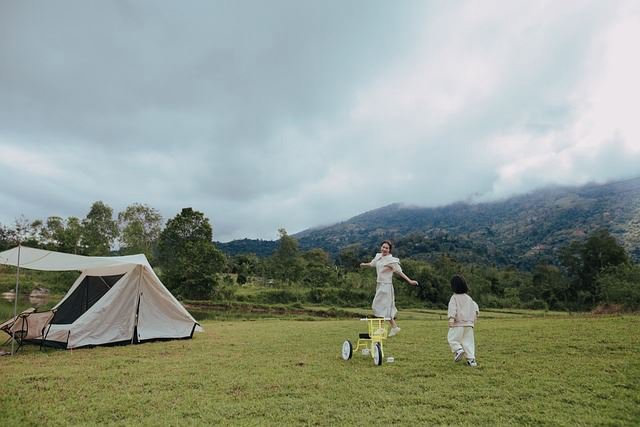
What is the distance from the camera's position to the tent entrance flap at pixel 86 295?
989 cm

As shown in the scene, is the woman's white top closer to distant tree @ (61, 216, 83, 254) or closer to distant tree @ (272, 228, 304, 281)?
distant tree @ (272, 228, 304, 281)

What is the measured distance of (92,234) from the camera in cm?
3844

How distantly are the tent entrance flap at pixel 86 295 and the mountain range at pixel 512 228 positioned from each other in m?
55.5

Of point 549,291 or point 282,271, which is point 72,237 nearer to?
point 282,271

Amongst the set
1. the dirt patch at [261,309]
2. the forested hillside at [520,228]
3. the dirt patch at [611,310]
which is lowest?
the dirt patch at [261,309]

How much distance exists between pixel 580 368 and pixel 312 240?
150 metres

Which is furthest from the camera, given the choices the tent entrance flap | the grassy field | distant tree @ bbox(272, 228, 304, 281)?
distant tree @ bbox(272, 228, 304, 281)

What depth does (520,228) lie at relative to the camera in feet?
311

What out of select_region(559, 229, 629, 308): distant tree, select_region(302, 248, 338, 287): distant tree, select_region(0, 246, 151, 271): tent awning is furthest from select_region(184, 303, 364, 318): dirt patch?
select_region(559, 229, 629, 308): distant tree

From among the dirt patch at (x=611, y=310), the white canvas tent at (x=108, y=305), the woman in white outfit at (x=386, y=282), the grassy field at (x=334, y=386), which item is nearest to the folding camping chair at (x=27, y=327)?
the white canvas tent at (x=108, y=305)

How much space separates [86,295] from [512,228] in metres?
104

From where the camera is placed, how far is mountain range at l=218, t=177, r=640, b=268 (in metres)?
68.7

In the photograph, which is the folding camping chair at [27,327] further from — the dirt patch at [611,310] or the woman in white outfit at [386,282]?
the dirt patch at [611,310]

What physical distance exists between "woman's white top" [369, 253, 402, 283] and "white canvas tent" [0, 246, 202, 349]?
5.67 meters
